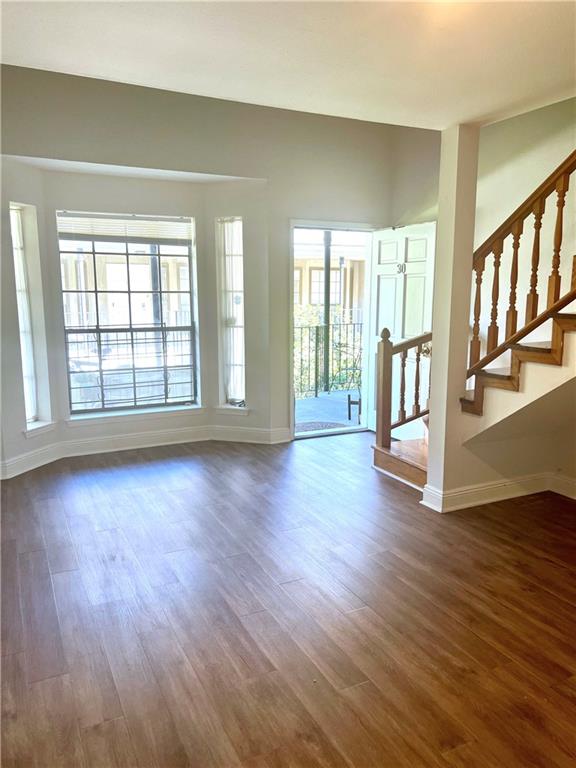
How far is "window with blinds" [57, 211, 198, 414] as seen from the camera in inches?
185

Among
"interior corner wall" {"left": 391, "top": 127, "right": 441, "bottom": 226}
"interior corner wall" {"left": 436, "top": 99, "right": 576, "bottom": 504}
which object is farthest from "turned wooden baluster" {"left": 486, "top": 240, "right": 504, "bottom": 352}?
"interior corner wall" {"left": 391, "top": 127, "right": 441, "bottom": 226}

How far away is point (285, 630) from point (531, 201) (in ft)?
8.28

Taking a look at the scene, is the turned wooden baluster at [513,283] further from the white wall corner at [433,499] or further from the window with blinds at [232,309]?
the window with blinds at [232,309]

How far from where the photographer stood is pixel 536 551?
9.83ft

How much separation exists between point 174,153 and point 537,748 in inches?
174

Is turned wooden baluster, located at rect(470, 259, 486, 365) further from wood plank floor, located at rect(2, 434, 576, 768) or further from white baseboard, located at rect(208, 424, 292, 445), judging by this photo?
white baseboard, located at rect(208, 424, 292, 445)

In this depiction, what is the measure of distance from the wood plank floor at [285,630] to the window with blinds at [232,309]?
1.53m

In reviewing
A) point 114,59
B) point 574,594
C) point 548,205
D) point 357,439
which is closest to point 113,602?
point 574,594

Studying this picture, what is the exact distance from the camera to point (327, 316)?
8.05m

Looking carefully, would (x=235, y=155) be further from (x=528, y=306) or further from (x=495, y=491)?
(x=495, y=491)

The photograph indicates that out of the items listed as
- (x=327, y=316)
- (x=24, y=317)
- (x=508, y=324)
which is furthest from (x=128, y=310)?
(x=327, y=316)

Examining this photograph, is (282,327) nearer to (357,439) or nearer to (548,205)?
(357,439)

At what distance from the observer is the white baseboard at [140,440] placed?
448 centimetres

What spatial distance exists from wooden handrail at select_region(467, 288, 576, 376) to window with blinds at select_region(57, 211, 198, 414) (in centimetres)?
284
